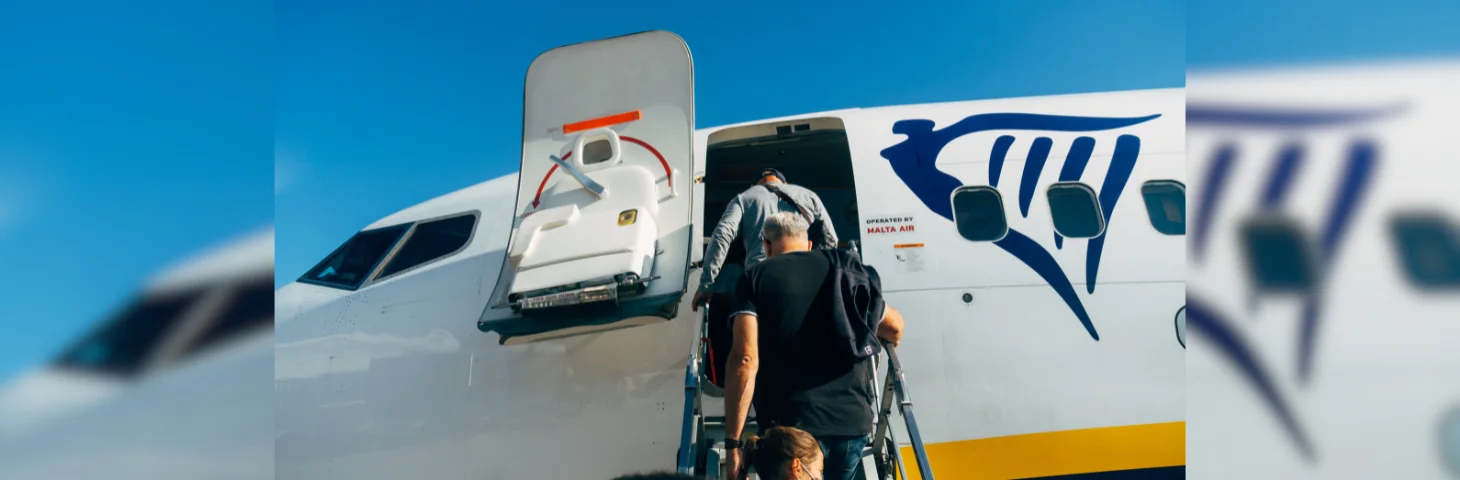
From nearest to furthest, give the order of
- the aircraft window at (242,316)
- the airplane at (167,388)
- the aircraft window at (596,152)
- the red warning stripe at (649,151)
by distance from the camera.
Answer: the airplane at (167,388) < the aircraft window at (242,316) < the red warning stripe at (649,151) < the aircraft window at (596,152)

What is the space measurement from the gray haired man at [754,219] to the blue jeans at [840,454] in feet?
4.45

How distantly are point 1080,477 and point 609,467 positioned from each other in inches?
106

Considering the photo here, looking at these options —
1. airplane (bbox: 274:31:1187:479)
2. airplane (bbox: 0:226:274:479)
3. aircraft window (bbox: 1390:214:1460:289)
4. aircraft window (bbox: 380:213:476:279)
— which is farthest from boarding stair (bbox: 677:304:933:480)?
airplane (bbox: 0:226:274:479)

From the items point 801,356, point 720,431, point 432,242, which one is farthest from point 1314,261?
point 432,242

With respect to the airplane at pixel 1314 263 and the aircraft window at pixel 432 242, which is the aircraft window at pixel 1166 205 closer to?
the airplane at pixel 1314 263

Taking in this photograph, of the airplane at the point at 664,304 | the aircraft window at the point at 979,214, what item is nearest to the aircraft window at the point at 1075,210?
the airplane at the point at 664,304

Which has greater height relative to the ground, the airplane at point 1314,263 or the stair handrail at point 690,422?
the airplane at point 1314,263

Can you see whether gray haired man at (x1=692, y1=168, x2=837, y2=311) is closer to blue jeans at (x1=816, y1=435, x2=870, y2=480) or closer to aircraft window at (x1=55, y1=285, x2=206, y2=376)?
blue jeans at (x1=816, y1=435, x2=870, y2=480)

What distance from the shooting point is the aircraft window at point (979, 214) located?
18.5ft

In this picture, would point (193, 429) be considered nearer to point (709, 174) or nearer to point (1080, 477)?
point (1080, 477)

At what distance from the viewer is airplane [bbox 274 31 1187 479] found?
17.4 ft

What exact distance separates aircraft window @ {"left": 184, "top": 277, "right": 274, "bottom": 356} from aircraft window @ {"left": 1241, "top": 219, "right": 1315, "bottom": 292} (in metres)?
2.29

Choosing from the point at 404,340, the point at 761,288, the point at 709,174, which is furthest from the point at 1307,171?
→ the point at 709,174

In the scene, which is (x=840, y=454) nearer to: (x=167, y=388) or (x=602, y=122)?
(x=167, y=388)
